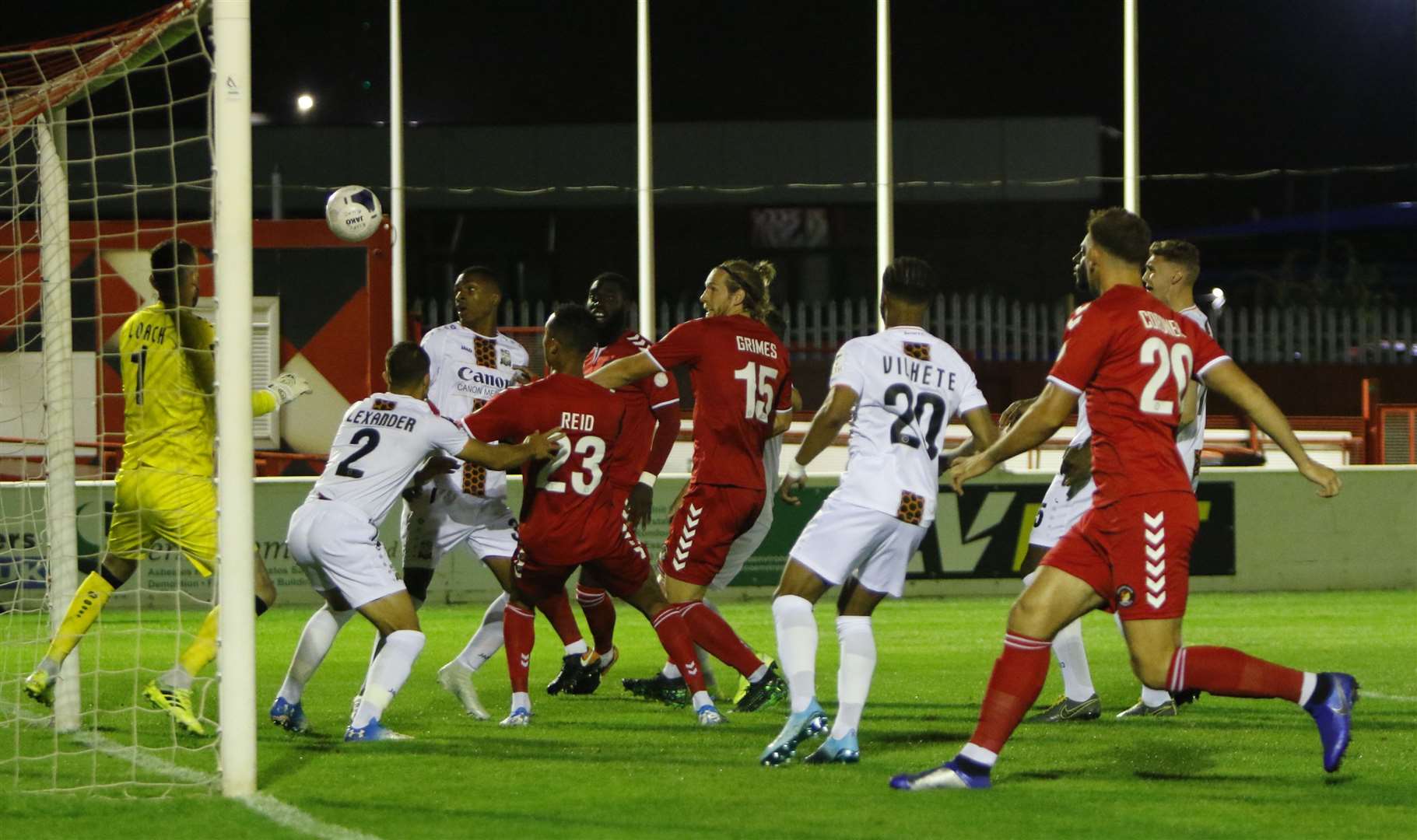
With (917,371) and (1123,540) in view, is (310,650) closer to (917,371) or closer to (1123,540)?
(917,371)

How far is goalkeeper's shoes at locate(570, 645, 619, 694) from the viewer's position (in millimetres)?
8977

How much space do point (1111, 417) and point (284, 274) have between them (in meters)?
14.4

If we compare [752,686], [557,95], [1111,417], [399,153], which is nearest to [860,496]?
[1111,417]

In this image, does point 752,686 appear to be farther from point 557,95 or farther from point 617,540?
point 557,95

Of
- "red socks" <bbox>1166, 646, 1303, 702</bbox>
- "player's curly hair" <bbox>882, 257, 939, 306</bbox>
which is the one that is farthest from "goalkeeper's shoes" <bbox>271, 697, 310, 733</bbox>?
"red socks" <bbox>1166, 646, 1303, 702</bbox>

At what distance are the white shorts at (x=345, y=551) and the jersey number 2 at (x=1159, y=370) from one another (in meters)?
3.11

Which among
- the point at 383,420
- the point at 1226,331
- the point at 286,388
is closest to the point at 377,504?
the point at 383,420

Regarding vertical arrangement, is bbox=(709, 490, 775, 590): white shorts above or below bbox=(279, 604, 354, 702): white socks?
above

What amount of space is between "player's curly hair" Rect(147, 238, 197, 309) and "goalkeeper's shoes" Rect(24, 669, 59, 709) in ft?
5.78

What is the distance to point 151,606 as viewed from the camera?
46.6ft

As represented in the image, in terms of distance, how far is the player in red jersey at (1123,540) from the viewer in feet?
19.1

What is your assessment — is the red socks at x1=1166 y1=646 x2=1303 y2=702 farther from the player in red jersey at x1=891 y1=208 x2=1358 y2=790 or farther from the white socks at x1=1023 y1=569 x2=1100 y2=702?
the white socks at x1=1023 y1=569 x2=1100 y2=702

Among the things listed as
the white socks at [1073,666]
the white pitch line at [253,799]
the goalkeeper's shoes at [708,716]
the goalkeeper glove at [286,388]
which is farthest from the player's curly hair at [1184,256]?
the white pitch line at [253,799]

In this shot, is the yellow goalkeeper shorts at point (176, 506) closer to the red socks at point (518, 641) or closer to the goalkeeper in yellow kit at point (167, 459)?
the goalkeeper in yellow kit at point (167, 459)
